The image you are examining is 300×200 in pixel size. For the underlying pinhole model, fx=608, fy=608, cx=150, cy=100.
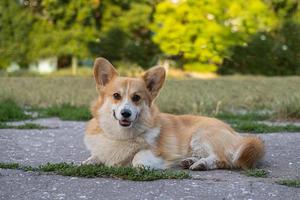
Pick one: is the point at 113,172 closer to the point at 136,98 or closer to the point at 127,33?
the point at 136,98

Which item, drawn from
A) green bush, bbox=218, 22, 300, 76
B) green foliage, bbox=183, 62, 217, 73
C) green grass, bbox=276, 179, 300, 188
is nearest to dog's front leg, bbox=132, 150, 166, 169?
green grass, bbox=276, 179, 300, 188

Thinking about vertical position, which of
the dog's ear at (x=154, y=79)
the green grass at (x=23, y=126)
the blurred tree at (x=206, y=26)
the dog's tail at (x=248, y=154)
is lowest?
the green grass at (x=23, y=126)

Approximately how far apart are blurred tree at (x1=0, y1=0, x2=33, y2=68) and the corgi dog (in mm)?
19901

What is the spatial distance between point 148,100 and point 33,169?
1141 mm

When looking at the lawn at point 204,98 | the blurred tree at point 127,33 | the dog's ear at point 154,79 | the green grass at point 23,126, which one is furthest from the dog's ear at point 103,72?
the blurred tree at point 127,33

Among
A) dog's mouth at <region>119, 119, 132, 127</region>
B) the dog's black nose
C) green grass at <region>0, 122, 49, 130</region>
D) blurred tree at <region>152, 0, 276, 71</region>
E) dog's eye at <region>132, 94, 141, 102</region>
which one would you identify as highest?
blurred tree at <region>152, 0, 276, 71</region>

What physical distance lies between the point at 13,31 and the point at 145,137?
20477 mm

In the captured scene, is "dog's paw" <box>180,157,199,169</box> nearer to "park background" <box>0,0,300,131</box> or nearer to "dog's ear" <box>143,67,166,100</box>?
"dog's ear" <box>143,67,166,100</box>

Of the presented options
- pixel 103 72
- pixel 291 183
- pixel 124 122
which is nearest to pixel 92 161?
pixel 124 122

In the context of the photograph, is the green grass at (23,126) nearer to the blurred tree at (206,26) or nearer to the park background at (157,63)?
the park background at (157,63)

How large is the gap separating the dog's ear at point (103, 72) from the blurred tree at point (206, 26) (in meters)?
18.3

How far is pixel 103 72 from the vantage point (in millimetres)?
5363

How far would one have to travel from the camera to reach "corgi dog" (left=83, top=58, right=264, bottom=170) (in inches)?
201

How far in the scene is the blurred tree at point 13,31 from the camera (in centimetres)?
2452
